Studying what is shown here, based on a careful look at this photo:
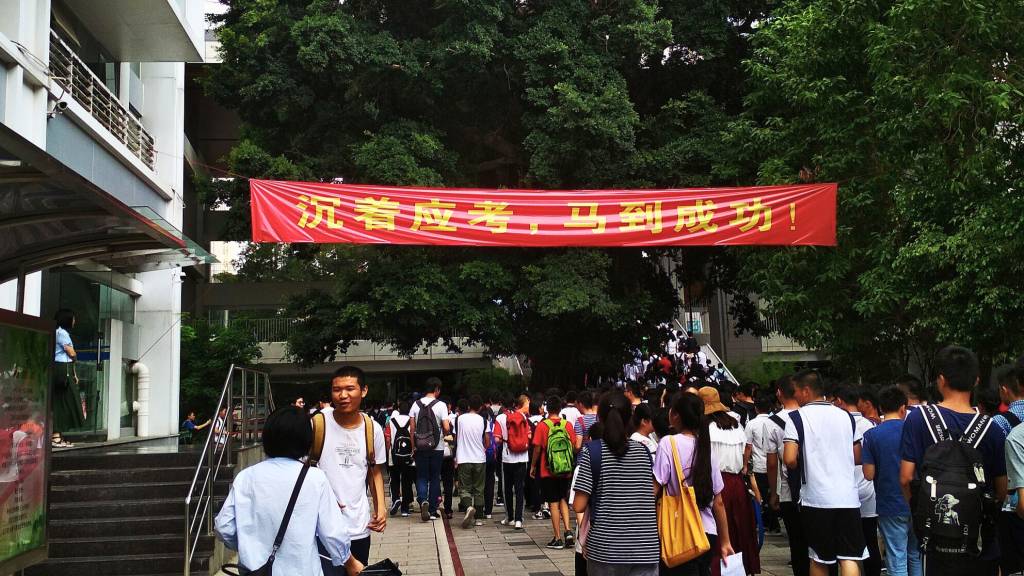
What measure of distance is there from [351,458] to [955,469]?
3.25 m

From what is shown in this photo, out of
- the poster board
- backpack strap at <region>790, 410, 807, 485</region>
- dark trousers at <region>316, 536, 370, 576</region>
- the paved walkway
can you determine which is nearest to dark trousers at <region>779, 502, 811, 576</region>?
backpack strap at <region>790, 410, 807, 485</region>

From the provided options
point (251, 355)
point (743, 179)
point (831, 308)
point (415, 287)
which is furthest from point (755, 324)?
point (251, 355)

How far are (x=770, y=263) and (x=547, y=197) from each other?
5847 millimetres

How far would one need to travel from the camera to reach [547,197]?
10500mm

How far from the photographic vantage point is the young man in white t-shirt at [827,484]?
561 centimetres

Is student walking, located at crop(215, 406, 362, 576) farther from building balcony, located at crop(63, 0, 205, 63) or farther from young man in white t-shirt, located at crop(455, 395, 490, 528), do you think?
building balcony, located at crop(63, 0, 205, 63)

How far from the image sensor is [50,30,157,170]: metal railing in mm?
11266

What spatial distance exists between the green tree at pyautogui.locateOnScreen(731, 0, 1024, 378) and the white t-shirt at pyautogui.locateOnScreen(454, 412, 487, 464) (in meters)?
5.75

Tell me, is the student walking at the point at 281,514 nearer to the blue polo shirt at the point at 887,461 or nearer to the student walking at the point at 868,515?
the blue polo shirt at the point at 887,461

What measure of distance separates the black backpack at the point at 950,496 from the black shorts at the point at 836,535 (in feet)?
4.71

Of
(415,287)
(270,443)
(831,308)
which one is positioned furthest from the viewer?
(415,287)

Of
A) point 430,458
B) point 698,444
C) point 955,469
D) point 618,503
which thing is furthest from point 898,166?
point 618,503

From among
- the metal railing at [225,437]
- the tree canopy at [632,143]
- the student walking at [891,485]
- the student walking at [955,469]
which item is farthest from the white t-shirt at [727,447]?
the tree canopy at [632,143]

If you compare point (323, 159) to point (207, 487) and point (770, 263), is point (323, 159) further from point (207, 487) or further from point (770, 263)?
point (207, 487)
